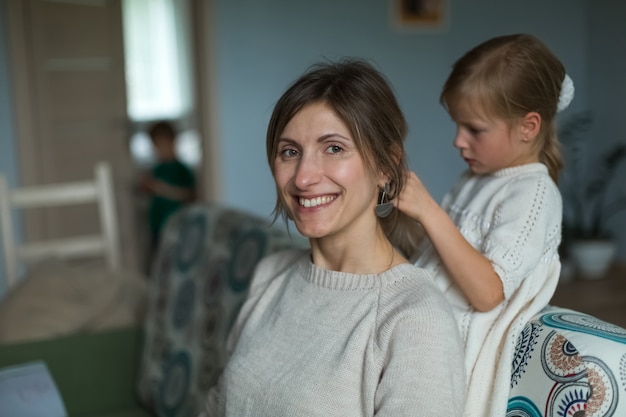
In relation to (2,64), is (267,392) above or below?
below

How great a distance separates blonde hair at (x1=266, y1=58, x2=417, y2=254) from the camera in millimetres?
1167

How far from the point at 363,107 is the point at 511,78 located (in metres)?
0.23

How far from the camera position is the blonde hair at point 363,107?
1.17 meters

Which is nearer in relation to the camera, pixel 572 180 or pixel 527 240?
pixel 527 240

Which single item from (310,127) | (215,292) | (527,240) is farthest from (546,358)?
(215,292)

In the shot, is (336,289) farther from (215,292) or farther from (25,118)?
(25,118)

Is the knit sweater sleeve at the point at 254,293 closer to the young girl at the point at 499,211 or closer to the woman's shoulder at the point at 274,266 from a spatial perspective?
the woman's shoulder at the point at 274,266

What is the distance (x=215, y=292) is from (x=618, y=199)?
3534 millimetres

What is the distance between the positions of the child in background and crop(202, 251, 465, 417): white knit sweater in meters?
3.19

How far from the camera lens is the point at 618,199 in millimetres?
4836

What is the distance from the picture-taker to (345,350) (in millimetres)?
1149

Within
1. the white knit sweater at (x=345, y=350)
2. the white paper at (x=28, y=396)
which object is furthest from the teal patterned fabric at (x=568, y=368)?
the white paper at (x=28, y=396)

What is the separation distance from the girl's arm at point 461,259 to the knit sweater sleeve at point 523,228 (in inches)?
0.7

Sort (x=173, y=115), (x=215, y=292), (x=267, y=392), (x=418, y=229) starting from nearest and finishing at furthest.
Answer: (x=267, y=392), (x=418, y=229), (x=215, y=292), (x=173, y=115)
